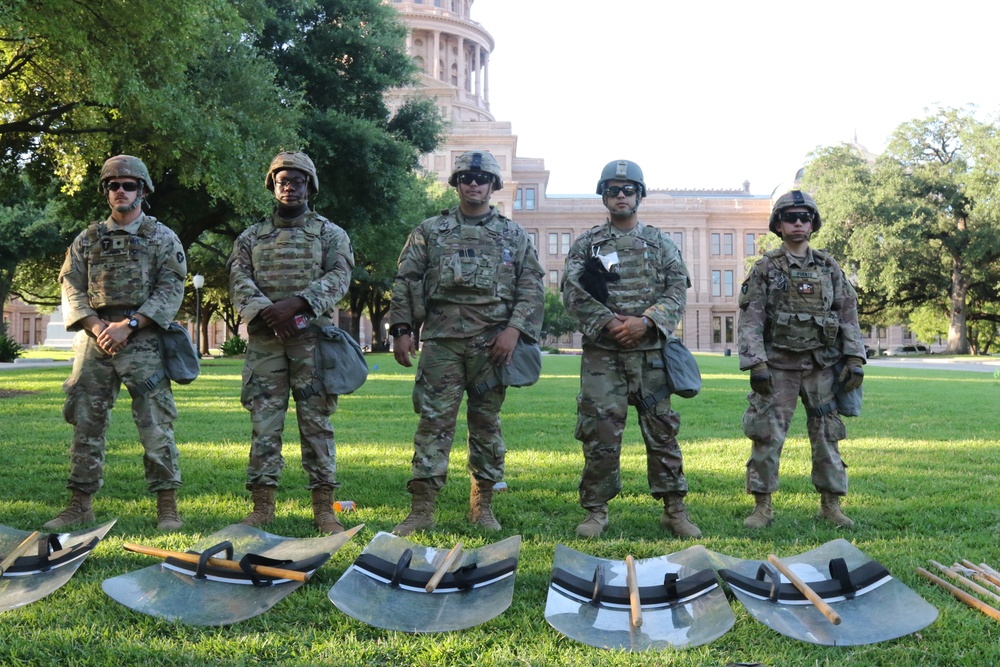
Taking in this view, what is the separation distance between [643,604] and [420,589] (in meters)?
1.05

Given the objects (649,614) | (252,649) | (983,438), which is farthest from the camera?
(983,438)

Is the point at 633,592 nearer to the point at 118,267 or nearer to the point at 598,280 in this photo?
the point at 598,280

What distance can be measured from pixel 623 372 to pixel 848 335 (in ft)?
5.23

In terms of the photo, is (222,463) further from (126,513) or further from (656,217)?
(656,217)

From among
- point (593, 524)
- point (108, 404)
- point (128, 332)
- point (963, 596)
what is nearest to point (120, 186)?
point (128, 332)

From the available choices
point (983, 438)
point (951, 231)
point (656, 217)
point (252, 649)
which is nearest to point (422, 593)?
point (252, 649)

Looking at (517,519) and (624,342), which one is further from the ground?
(624,342)

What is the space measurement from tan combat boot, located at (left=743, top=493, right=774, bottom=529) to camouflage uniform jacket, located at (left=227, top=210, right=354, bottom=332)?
3.10 m

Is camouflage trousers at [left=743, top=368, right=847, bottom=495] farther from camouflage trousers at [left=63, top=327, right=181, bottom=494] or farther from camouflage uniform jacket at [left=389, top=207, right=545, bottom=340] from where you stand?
camouflage trousers at [left=63, top=327, right=181, bottom=494]

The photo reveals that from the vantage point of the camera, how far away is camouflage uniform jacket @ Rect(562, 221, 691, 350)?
523cm

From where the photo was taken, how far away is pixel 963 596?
377 centimetres

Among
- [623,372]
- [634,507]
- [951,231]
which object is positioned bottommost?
[634,507]

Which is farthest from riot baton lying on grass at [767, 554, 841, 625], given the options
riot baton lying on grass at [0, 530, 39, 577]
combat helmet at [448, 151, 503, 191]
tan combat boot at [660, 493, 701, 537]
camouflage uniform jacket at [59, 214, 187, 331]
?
camouflage uniform jacket at [59, 214, 187, 331]

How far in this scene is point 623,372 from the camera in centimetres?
524
